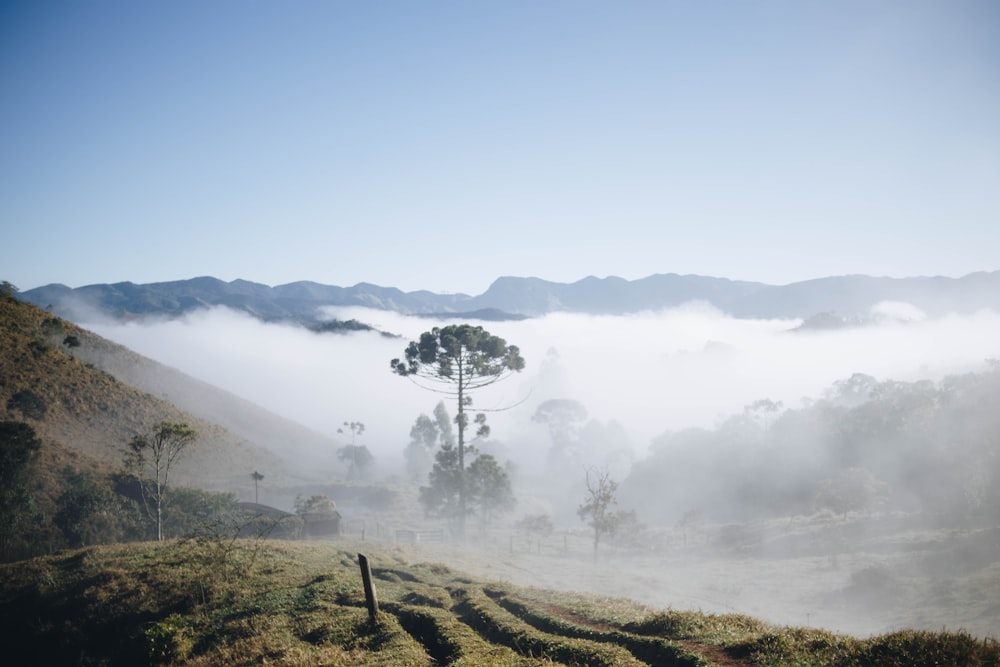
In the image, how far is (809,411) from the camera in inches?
3615

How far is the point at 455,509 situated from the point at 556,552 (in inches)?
585

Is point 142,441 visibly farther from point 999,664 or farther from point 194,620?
point 999,664

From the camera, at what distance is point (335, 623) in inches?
601

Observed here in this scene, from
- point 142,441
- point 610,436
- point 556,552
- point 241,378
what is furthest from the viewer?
point 241,378

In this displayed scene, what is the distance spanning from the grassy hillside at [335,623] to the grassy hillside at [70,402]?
1206 inches

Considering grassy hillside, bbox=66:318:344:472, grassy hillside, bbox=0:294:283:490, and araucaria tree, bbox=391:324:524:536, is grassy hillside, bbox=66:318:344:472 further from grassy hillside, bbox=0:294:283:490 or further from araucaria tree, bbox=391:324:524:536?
araucaria tree, bbox=391:324:524:536

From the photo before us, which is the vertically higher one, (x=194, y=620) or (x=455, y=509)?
(x=194, y=620)

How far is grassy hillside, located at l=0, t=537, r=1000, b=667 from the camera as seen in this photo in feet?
36.9

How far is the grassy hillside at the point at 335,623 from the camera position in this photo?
11.3 metres

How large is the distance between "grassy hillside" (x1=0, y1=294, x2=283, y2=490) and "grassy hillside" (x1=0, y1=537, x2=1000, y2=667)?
100 ft

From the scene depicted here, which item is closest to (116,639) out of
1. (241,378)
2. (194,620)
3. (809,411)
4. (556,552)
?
(194,620)

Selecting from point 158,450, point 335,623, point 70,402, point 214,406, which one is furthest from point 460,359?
point 214,406

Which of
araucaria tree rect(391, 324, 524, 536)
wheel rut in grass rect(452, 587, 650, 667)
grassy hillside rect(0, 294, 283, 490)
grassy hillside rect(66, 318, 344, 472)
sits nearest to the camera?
wheel rut in grass rect(452, 587, 650, 667)

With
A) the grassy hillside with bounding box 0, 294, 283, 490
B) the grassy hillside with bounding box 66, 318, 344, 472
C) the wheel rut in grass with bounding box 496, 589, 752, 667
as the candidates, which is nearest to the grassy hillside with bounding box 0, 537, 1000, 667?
the wheel rut in grass with bounding box 496, 589, 752, 667
